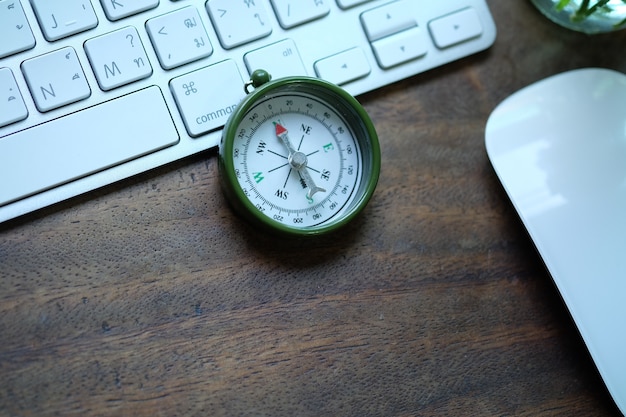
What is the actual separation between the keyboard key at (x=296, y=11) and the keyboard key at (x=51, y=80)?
18 centimetres

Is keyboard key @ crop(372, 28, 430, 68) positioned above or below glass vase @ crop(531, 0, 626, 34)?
above

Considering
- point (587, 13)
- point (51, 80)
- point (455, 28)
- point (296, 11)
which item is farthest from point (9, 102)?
point (587, 13)

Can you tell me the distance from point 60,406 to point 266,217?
219 mm

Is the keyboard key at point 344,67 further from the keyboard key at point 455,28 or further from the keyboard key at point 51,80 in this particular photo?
the keyboard key at point 51,80

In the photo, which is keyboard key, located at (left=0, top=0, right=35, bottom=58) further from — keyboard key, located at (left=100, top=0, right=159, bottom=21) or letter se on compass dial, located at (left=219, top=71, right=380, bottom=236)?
letter se on compass dial, located at (left=219, top=71, right=380, bottom=236)

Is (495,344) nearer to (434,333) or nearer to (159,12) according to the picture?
(434,333)

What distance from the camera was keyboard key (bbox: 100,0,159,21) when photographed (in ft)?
1.90

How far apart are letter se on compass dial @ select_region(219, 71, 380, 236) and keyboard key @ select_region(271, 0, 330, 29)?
Result: 0.23 ft

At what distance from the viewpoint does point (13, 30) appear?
56 centimetres

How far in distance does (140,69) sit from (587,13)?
413 millimetres

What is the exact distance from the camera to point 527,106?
0.65 m

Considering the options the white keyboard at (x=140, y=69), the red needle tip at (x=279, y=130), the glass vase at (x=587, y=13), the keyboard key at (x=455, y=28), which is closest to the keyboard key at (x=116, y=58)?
the white keyboard at (x=140, y=69)

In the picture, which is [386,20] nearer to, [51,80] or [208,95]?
[208,95]

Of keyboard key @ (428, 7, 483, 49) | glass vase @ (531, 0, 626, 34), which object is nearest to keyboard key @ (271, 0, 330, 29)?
keyboard key @ (428, 7, 483, 49)
